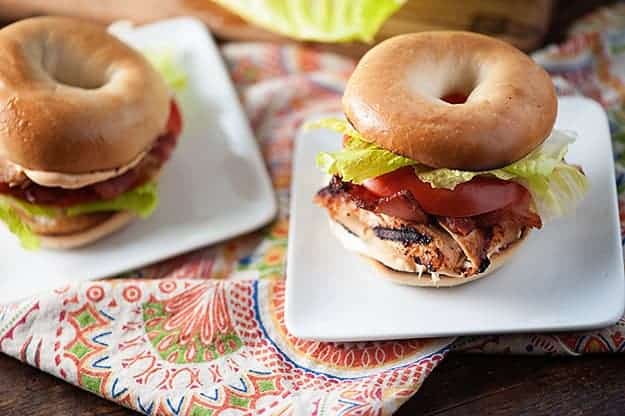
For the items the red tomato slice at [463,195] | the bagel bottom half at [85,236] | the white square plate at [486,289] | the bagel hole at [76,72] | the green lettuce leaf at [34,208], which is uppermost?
the bagel hole at [76,72]

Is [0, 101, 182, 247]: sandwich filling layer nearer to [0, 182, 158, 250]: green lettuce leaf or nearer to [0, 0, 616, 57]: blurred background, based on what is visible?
[0, 182, 158, 250]: green lettuce leaf

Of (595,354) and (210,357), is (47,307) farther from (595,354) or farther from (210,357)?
(595,354)

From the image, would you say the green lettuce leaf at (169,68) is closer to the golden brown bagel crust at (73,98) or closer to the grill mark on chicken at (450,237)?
the golden brown bagel crust at (73,98)

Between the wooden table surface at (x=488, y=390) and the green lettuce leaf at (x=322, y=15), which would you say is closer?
the wooden table surface at (x=488, y=390)

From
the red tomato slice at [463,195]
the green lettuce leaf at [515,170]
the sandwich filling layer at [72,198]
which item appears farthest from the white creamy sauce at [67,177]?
the red tomato slice at [463,195]

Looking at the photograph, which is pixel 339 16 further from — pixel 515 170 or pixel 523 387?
pixel 523 387

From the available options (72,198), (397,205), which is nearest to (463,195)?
(397,205)
